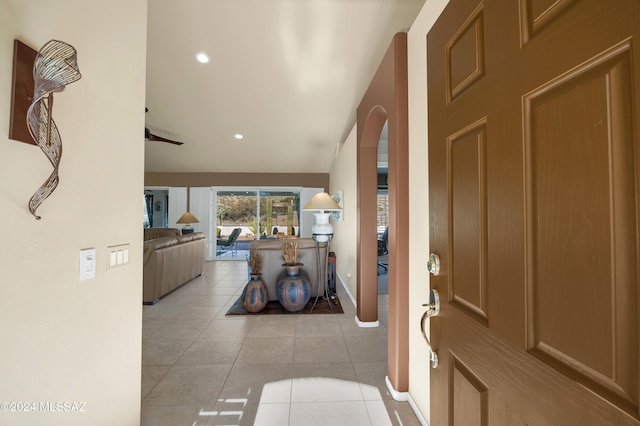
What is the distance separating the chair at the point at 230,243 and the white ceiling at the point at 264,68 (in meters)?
2.56

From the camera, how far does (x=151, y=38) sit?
3283mm

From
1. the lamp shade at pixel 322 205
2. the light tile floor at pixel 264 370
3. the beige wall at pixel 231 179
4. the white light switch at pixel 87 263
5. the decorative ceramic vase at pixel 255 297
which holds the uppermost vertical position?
the beige wall at pixel 231 179

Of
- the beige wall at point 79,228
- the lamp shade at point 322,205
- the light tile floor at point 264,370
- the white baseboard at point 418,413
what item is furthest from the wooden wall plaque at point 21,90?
the lamp shade at point 322,205

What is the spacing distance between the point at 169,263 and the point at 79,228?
3425mm

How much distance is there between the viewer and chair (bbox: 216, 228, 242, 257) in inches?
310

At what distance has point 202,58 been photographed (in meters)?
3.58

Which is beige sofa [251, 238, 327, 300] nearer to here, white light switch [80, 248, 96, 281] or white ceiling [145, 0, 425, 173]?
white ceiling [145, 0, 425, 173]

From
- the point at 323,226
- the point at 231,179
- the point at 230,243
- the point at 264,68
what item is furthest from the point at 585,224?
the point at 231,179

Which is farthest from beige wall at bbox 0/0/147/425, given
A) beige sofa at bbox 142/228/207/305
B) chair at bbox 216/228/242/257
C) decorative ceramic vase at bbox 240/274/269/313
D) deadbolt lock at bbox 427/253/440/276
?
chair at bbox 216/228/242/257

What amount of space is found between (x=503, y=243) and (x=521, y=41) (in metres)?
0.49

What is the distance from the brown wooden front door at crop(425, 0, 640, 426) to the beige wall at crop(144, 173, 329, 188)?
7321 millimetres

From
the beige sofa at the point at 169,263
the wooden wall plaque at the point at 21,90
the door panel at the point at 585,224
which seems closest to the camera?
the door panel at the point at 585,224

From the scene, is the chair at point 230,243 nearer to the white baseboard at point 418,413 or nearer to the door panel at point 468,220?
the white baseboard at point 418,413

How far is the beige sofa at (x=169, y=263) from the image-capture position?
148 inches
